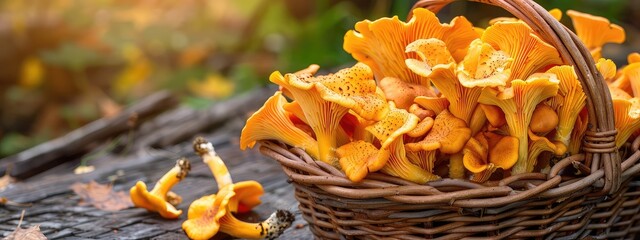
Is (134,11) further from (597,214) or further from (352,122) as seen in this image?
(597,214)

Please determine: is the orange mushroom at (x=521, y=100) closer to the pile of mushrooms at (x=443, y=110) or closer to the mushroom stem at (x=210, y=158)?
the pile of mushrooms at (x=443, y=110)

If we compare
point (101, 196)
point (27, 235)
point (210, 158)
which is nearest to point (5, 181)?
point (101, 196)

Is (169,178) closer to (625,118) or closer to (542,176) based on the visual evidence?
(542,176)

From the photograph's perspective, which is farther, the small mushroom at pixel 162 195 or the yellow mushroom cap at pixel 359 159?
the small mushroom at pixel 162 195

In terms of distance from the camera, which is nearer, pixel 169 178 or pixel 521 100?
pixel 521 100

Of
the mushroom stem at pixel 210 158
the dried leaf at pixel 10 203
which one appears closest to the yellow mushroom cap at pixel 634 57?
the mushroom stem at pixel 210 158

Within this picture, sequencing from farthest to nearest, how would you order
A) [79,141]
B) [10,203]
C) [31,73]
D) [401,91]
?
[31,73]
[79,141]
[10,203]
[401,91]

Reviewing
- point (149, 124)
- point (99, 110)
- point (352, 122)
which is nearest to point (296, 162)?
point (352, 122)

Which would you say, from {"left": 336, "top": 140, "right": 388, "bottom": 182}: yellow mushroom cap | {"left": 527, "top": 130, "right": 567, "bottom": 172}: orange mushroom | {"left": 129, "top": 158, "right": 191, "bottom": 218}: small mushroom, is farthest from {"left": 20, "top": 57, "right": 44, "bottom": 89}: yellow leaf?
{"left": 527, "top": 130, "right": 567, "bottom": 172}: orange mushroom
